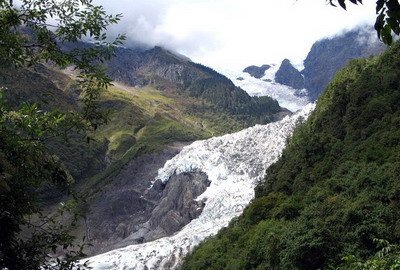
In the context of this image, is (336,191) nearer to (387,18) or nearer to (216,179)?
(387,18)

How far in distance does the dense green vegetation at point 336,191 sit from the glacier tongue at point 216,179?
2259 cm

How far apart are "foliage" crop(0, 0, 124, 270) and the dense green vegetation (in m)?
16.8

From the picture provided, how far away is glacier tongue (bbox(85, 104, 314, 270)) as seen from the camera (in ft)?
291

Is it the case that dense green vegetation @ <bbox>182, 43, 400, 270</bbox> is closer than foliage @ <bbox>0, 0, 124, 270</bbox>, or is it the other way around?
foliage @ <bbox>0, 0, 124, 270</bbox>

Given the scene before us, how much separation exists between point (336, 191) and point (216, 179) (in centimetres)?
8683

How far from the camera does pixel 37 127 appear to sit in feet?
23.9

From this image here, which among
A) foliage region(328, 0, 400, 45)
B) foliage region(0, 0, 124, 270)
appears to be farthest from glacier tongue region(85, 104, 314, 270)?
foliage region(328, 0, 400, 45)

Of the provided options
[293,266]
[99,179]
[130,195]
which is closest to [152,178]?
[130,195]

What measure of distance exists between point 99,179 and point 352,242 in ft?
481

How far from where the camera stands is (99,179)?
173875 mm

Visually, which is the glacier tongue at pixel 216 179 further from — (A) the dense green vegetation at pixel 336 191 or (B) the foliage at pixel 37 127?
(B) the foliage at pixel 37 127

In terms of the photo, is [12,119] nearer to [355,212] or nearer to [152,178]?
[355,212]

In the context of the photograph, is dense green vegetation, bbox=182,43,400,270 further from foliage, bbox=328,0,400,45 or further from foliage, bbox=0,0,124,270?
foliage, bbox=328,0,400,45

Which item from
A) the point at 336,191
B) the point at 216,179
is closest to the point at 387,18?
the point at 336,191
